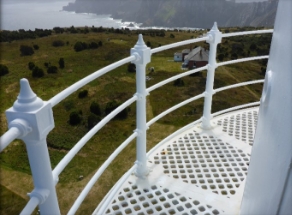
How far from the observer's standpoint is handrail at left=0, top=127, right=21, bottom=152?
2.14ft

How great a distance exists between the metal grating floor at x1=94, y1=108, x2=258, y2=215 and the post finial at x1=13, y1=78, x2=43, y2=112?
1.28m

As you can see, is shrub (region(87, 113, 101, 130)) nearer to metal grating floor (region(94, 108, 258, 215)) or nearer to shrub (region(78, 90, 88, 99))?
shrub (region(78, 90, 88, 99))

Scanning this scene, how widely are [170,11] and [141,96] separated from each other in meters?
122

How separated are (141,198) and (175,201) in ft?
0.89

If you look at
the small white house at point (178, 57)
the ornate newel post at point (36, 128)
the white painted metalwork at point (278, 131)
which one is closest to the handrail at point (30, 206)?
the ornate newel post at point (36, 128)

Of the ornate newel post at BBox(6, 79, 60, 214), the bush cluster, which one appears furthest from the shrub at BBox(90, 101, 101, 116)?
the bush cluster

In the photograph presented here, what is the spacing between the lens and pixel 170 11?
375 feet

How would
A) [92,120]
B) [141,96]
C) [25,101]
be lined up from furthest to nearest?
1. [92,120]
2. [141,96]
3. [25,101]

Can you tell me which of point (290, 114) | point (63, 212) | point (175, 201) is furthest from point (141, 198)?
point (63, 212)

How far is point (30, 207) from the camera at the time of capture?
33.1 inches

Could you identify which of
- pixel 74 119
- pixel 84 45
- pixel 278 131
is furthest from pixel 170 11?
pixel 278 131

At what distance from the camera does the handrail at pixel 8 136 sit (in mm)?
653

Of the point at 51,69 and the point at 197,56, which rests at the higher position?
the point at 197,56

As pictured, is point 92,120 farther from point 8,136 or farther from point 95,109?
point 8,136
